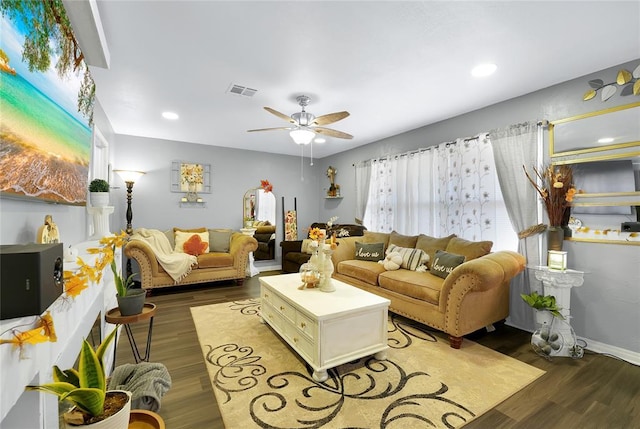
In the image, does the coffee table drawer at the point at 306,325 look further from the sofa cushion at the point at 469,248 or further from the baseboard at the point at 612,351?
the baseboard at the point at 612,351

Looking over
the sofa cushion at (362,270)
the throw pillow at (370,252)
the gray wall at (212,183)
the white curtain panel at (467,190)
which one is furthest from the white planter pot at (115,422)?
the gray wall at (212,183)

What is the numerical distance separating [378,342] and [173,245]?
382 cm

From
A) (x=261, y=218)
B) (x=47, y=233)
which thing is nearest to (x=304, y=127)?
(x=47, y=233)

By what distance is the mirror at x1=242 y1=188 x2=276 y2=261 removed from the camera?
5.62 meters

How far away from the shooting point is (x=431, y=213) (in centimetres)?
398

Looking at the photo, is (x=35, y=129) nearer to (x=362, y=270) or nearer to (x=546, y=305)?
(x=362, y=270)

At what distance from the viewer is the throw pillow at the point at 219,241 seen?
481 cm

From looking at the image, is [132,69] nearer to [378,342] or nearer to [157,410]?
[157,410]

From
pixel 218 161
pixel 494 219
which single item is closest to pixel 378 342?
pixel 494 219

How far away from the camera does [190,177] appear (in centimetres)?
507

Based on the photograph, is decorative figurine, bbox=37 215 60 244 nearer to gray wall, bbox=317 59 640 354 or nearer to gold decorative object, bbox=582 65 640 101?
gray wall, bbox=317 59 640 354

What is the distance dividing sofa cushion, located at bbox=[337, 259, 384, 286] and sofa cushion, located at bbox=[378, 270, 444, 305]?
12 cm

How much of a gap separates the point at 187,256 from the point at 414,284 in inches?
130

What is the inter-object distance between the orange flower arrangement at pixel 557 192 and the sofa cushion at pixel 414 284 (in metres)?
1.24
